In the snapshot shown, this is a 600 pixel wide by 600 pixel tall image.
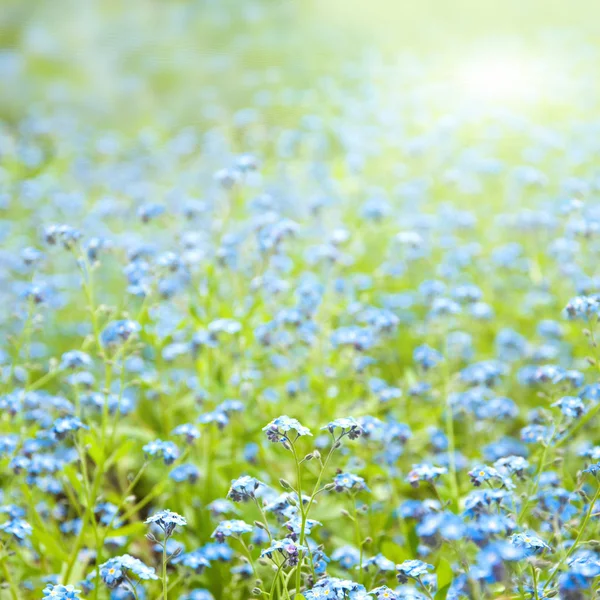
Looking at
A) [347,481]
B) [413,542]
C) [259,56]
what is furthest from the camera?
[259,56]

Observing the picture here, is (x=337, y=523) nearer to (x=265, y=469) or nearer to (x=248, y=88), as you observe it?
(x=265, y=469)

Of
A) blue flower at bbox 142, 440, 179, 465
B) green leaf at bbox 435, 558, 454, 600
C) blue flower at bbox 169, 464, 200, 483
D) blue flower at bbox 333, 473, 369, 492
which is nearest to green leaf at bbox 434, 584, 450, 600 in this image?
green leaf at bbox 435, 558, 454, 600

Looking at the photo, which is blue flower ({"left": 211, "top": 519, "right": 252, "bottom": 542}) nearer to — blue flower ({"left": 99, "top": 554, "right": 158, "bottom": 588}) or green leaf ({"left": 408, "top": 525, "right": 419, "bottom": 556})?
blue flower ({"left": 99, "top": 554, "right": 158, "bottom": 588})

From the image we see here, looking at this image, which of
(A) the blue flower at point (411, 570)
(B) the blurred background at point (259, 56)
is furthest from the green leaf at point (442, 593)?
(B) the blurred background at point (259, 56)

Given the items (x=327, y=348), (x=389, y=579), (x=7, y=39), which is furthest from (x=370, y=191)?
(x=7, y=39)

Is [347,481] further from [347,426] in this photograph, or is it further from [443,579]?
[443,579]

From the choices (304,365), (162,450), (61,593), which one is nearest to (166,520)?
(61,593)
